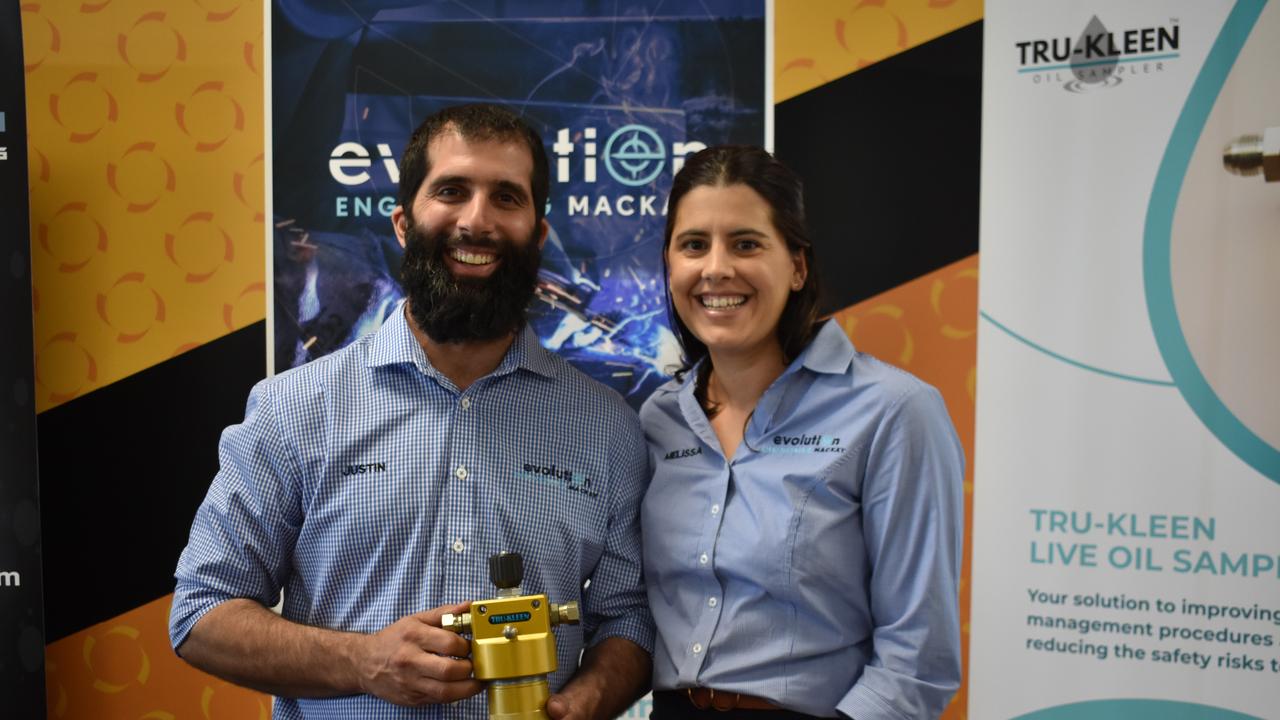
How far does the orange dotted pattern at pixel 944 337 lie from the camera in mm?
3027

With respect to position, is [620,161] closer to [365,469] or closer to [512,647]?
[365,469]

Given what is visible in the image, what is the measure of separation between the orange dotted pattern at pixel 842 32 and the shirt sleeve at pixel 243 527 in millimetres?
1874

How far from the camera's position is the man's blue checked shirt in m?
1.92

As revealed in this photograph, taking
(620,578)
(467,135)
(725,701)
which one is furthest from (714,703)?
(467,135)

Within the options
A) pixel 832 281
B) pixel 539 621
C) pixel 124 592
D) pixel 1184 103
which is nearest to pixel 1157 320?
pixel 1184 103

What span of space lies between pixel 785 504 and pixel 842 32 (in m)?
1.78

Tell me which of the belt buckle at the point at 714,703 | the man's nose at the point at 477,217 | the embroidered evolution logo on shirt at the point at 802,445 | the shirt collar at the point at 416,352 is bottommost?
the belt buckle at the point at 714,703

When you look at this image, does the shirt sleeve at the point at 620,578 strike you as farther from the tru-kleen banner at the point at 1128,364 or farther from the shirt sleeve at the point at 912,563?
the tru-kleen banner at the point at 1128,364

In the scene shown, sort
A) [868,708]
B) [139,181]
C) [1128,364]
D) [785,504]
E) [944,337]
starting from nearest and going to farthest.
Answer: [868,708] → [785,504] → [1128,364] → [944,337] → [139,181]

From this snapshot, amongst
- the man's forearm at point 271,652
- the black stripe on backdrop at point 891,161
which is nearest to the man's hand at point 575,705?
the man's forearm at point 271,652

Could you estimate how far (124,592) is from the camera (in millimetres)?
3441

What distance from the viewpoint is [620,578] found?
81.0 inches

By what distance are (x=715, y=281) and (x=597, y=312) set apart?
1310 millimetres

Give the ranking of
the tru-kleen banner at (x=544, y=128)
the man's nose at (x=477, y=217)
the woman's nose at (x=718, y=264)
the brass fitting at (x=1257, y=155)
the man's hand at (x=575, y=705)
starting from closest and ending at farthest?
1. the man's hand at (x=575, y=705)
2. the woman's nose at (x=718, y=264)
3. the man's nose at (x=477, y=217)
4. the brass fitting at (x=1257, y=155)
5. the tru-kleen banner at (x=544, y=128)
